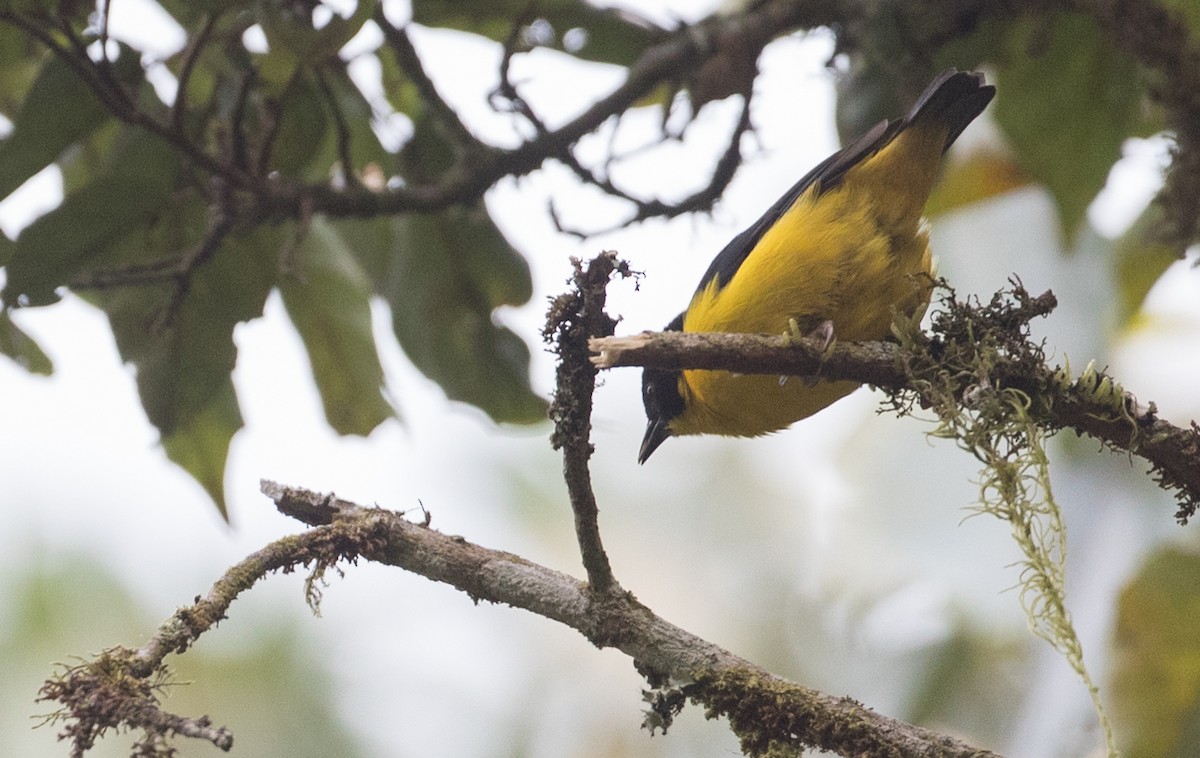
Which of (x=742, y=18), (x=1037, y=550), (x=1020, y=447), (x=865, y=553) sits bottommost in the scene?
(x=1037, y=550)

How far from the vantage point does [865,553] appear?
5.63m

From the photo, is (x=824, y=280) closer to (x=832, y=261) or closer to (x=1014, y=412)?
(x=832, y=261)

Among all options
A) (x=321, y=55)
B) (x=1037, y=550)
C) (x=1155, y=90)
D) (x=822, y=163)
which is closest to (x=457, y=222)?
(x=321, y=55)

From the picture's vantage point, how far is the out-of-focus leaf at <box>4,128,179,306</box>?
132 inches

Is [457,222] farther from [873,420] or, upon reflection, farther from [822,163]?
[873,420]

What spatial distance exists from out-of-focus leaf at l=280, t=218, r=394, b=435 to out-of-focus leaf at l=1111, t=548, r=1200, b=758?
8.19ft

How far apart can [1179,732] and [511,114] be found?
2.78 m

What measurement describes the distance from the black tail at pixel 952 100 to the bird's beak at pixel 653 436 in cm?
117

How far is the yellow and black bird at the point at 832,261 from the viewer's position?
3.07 metres

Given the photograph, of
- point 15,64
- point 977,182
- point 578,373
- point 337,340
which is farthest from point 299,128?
point 977,182

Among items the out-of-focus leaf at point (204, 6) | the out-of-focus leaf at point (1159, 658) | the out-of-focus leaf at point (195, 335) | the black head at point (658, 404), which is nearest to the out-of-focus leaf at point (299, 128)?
the out-of-focus leaf at point (195, 335)

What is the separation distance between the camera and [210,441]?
3750 millimetres

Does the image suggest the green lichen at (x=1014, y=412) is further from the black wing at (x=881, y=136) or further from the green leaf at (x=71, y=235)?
the green leaf at (x=71, y=235)

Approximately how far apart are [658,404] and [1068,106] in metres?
1.73
